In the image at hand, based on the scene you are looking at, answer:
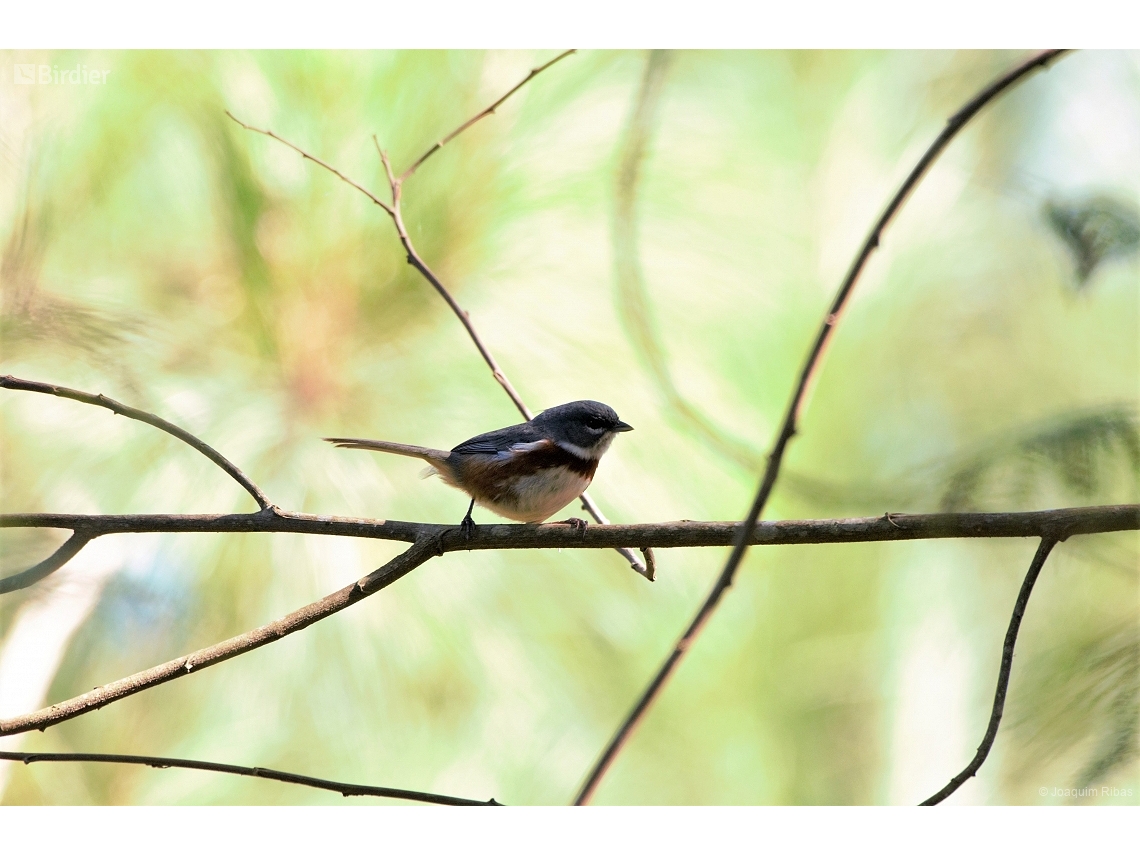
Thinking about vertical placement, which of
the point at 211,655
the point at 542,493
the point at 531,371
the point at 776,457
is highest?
the point at 531,371

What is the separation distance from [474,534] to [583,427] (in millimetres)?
437

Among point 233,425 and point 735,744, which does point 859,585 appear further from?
point 233,425

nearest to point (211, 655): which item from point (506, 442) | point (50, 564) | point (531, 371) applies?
point (50, 564)

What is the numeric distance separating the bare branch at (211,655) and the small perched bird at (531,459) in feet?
1.01

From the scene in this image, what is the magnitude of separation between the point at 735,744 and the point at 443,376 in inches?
43.3

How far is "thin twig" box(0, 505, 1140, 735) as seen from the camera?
1171mm

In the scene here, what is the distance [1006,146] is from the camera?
72.3 inches

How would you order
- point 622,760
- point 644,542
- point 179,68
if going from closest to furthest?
point 644,542 → point 179,68 → point 622,760

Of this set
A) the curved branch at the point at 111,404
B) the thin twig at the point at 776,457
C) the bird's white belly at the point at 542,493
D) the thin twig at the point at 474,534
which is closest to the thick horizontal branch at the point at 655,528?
the thin twig at the point at 474,534

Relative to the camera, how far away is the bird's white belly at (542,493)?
63.1 inches

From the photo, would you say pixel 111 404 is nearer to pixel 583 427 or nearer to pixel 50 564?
pixel 50 564

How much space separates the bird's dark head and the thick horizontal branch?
0.32 metres

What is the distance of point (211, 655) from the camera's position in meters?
1.21

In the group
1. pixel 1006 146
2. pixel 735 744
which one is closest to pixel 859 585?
pixel 735 744
